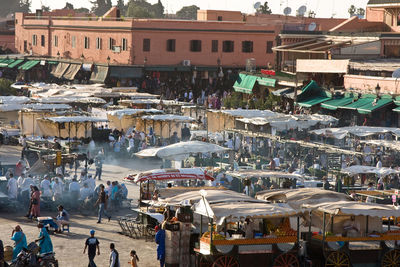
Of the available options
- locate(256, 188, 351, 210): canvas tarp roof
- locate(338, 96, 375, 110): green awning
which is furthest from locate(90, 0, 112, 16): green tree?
locate(256, 188, 351, 210): canvas tarp roof

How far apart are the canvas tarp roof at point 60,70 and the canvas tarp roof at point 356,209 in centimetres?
5361

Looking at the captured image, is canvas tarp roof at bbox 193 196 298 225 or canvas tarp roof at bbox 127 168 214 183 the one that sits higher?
canvas tarp roof at bbox 193 196 298 225

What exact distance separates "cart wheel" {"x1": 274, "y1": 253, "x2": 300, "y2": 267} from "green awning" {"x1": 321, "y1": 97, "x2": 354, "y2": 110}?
25738 mm

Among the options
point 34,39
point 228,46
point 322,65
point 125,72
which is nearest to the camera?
point 322,65

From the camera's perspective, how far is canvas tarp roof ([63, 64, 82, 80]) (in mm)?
68312

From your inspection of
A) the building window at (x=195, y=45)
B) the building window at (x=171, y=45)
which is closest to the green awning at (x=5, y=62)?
the building window at (x=171, y=45)

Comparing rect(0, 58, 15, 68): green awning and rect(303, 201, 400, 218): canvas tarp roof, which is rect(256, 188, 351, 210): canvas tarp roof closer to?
rect(303, 201, 400, 218): canvas tarp roof

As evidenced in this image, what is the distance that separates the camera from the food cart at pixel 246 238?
17.8 meters

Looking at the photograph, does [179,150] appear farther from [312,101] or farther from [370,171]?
[312,101]

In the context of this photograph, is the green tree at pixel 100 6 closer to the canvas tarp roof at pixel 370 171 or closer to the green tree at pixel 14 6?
the green tree at pixel 14 6

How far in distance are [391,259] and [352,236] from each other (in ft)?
3.24

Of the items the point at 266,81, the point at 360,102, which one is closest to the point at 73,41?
the point at 266,81

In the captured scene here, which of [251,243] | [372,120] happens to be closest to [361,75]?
[372,120]

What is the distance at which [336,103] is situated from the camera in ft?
144
